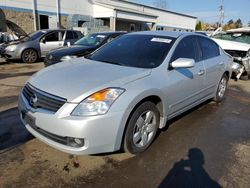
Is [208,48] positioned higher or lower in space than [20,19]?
lower

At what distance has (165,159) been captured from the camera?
3.22 meters

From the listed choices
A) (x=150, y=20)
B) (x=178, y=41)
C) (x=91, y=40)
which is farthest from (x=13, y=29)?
(x=178, y=41)

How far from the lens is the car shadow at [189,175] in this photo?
2.74 m

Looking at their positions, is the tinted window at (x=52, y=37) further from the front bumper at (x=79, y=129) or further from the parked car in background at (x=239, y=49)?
the front bumper at (x=79, y=129)

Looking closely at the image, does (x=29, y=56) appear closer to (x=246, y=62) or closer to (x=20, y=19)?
(x=246, y=62)

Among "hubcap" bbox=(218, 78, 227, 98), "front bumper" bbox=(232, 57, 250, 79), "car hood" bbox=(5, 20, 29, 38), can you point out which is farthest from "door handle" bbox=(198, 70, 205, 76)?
"car hood" bbox=(5, 20, 29, 38)

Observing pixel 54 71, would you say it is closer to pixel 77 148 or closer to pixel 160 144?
pixel 77 148

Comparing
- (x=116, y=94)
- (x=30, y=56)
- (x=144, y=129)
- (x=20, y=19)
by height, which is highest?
(x=20, y=19)

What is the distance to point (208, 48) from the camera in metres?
4.88

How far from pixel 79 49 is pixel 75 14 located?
16302 mm

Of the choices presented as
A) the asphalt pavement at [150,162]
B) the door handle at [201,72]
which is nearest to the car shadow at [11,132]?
the asphalt pavement at [150,162]

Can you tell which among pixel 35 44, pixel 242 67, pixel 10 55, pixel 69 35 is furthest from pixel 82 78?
pixel 69 35

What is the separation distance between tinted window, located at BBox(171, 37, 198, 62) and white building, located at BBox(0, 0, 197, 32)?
17311mm

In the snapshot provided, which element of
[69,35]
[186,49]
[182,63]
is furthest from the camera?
[69,35]
